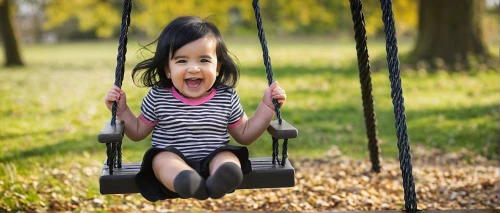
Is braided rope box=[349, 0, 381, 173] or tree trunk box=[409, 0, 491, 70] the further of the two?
tree trunk box=[409, 0, 491, 70]

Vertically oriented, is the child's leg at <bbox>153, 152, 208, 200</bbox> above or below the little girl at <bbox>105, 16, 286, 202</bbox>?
below

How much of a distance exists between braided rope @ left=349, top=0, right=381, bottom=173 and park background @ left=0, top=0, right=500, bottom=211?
0.32 meters

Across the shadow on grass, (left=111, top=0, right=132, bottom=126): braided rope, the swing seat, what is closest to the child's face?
(left=111, top=0, right=132, bottom=126): braided rope

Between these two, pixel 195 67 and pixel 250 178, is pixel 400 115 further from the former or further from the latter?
pixel 195 67

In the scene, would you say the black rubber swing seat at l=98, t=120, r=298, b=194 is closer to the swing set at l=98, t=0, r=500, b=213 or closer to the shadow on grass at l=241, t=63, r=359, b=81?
the swing set at l=98, t=0, r=500, b=213

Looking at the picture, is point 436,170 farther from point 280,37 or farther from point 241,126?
point 280,37

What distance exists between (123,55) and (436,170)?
3.56 meters

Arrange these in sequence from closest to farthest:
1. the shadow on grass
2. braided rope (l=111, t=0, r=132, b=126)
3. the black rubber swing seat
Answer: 1. the black rubber swing seat
2. braided rope (l=111, t=0, r=132, b=126)
3. the shadow on grass

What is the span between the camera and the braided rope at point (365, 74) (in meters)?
4.08

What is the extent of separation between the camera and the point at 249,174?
308 centimetres

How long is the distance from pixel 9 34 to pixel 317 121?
1268 cm

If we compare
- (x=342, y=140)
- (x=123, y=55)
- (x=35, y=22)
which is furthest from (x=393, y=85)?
(x=35, y=22)

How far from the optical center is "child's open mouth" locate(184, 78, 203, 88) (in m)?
3.34

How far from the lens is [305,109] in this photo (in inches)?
354
